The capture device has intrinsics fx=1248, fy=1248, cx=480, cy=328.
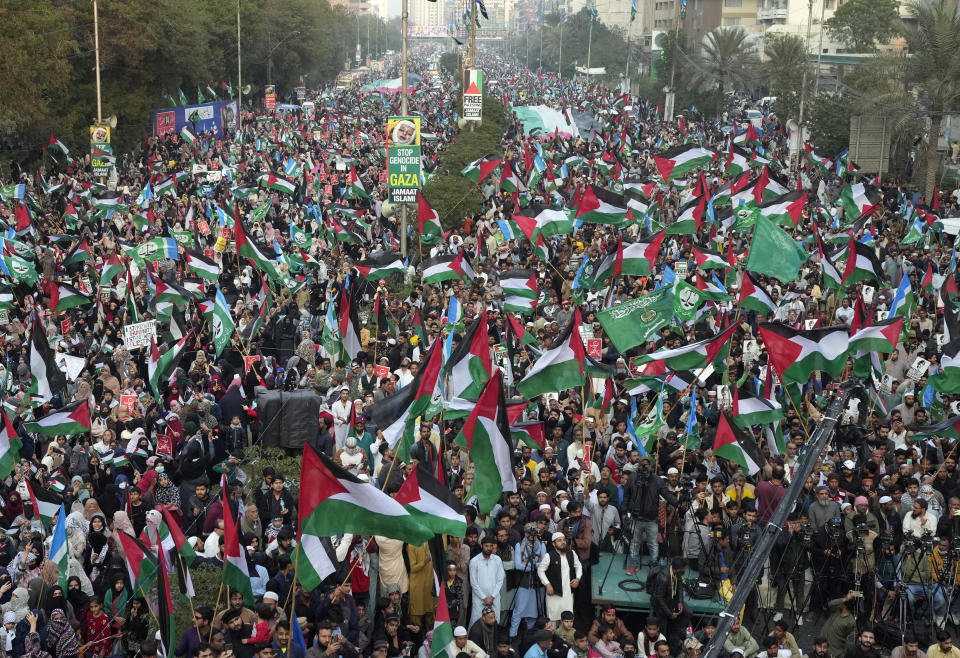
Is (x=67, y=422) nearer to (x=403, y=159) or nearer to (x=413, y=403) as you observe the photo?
(x=413, y=403)

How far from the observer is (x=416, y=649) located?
10.2 meters

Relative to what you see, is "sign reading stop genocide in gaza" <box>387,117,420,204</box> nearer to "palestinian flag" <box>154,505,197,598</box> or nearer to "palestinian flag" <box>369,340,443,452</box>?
"palestinian flag" <box>369,340,443,452</box>

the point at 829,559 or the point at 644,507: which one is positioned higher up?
the point at 644,507

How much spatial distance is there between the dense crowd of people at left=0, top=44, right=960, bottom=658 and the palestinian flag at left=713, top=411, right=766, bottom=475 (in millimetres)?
72

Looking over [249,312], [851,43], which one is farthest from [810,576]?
[851,43]

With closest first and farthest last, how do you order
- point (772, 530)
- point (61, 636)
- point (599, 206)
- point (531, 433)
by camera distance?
point (61, 636) < point (772, 530) < point (531, 433) < point (599, 206)

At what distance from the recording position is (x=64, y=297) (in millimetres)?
18781

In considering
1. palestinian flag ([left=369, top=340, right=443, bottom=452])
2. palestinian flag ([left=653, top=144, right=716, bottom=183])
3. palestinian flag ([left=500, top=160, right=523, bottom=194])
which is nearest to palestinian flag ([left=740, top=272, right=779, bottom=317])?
palestinian flag ([left=369, top=340, right=443, bottom=452])

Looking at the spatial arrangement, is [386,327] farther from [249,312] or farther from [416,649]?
[416,649]

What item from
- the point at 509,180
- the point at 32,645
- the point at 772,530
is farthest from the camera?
the point at 509,180

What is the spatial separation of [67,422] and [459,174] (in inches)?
951

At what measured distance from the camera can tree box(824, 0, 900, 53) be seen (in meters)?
55.1

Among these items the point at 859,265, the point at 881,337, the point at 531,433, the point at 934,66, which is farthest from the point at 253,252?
the point at 934,66

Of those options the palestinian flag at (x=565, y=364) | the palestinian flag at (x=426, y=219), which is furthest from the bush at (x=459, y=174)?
the palestinian flag at (x=565, y=364)
